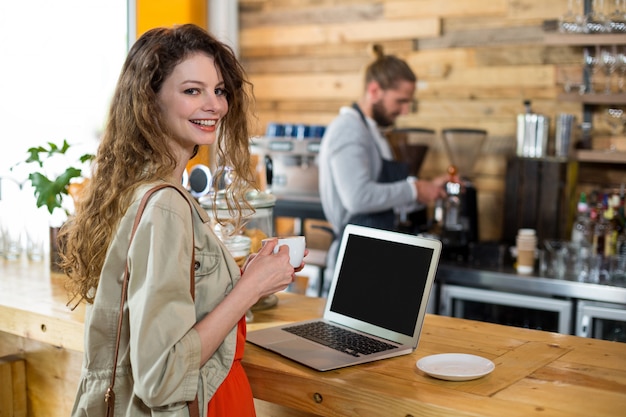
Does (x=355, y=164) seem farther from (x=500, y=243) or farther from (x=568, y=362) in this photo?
(x=568, y=362)

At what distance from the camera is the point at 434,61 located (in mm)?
4465

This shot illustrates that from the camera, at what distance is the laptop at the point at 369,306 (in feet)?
6.28

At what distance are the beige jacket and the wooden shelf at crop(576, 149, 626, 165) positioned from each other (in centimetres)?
252

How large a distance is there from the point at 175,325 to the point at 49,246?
187cm

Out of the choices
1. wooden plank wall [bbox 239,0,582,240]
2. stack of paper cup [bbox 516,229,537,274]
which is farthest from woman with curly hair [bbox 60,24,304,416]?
wooden plank wall [bbox 239,0,582,240]

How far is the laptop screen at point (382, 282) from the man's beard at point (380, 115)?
1.71 m

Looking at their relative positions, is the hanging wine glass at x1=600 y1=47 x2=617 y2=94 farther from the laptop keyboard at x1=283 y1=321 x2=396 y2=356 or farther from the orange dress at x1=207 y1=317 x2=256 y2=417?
the orange dress at x1=207 y1=317 x2=256 y2=417

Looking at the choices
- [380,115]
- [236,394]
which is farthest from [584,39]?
[236,394]

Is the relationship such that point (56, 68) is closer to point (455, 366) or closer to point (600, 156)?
point (600, 156)

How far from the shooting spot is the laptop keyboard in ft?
6.32

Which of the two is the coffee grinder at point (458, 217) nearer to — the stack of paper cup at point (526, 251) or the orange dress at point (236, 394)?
the stack of paper cup at point (526, 251)

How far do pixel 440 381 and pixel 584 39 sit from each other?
247 cm

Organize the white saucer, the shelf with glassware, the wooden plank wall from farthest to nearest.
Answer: the wooden plank wall
the shelf with glassware
the white saucer

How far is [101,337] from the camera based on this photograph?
165 centimetres
